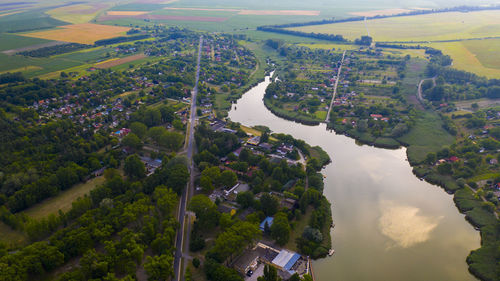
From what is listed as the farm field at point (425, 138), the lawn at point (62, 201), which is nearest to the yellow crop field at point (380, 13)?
the farm field at point (425, 138)

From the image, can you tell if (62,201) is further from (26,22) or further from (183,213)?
(26,22)

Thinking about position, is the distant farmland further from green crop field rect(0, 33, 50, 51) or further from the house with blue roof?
green crop field rect(0, 33, 50, 51)

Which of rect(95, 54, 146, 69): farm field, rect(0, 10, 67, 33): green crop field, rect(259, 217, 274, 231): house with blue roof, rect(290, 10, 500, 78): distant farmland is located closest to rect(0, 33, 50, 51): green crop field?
rect(0, 10, 67, 33): green crop field

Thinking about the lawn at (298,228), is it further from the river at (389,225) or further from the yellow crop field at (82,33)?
the yellow crop field at (82,33)

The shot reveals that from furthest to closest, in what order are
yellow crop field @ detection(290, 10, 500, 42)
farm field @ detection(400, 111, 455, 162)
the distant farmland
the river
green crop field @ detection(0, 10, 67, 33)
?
1. green crop field @ detection(0, 10, 67, 33)
2. yellow crop field @ detection(290, 10, 500, 42)
3. the distant farmland
4. farm field @ detection(400, 111, 455, 162)
5. the river

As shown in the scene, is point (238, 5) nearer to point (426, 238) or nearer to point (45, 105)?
point (45, 105)

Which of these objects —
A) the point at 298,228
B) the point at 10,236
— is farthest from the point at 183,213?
the point at 10,236
